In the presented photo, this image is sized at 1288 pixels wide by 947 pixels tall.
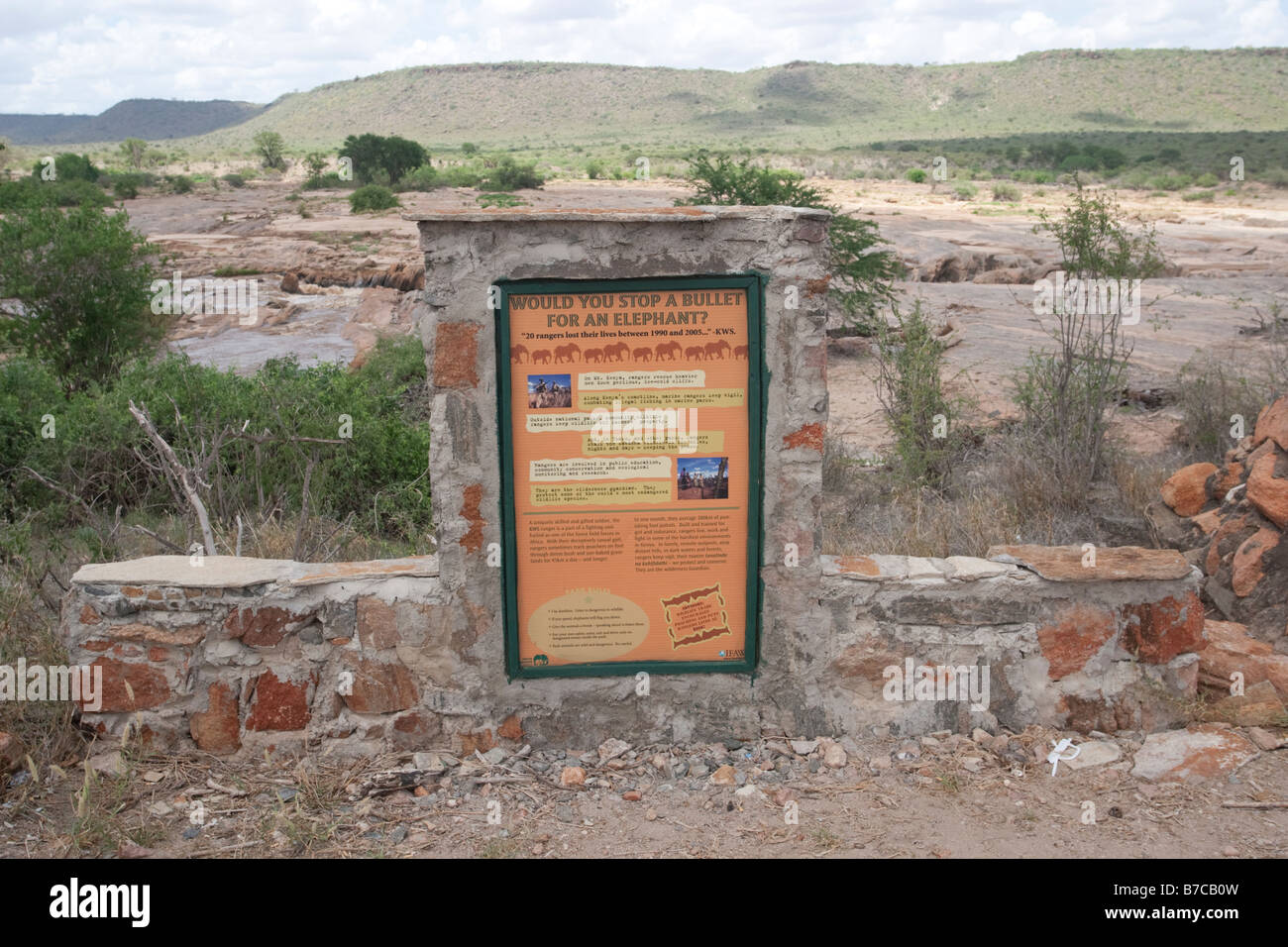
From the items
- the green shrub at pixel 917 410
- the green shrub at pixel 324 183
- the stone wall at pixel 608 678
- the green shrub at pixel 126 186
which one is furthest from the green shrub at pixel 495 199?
the stone wall at pixel 608 678

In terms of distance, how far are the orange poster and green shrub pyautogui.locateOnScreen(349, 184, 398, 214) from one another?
25771mm

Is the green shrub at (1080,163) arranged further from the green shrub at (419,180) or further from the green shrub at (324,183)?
the green shrub at (324,183)

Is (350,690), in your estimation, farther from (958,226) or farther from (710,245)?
(958,226)

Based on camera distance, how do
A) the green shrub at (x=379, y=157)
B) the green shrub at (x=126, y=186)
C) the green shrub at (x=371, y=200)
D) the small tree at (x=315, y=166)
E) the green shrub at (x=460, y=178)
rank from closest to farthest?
the green shrub at (x=371, y=200) < the green shrub at (x=126, y=186) < the green shrub at (x=460, y=178) < the green shrub at (x=379, y=157) < the small tree at (x=315, y=166)

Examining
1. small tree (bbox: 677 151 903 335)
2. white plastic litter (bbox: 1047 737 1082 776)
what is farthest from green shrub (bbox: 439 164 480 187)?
white plastic litter (bbox: 1047 737 1082 776)

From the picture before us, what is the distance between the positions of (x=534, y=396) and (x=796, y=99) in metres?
84.4

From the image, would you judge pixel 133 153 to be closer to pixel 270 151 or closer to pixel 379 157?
pixel 270 151

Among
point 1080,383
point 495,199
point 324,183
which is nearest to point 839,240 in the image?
point 1080,383

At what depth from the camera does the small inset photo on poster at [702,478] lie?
3.84 meters

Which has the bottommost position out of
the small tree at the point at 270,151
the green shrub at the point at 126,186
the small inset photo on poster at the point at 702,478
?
the small inset photo on poster at the point at 702,478

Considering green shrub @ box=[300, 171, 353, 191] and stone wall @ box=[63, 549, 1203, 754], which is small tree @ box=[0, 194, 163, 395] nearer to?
stone wall @ box=[63, 549, 1203, 754]

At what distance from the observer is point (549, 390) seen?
3.77 metres

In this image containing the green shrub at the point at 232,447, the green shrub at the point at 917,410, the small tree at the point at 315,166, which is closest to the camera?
the green shrub at the point at 232,447

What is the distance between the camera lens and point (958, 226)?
74.6 ft
